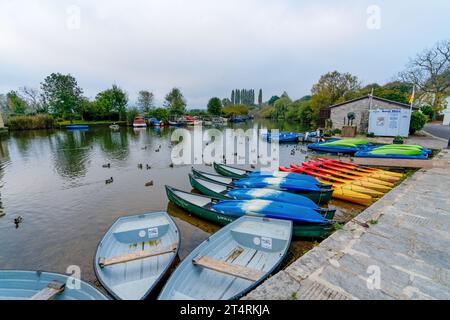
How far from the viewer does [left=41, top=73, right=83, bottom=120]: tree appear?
58.7m

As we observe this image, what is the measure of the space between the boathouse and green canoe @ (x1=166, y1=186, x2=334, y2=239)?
26244 mm

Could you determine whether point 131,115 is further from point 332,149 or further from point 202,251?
point 202,251

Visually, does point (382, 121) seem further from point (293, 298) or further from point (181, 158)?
point (293, 298)

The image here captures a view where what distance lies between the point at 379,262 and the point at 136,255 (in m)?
5.82

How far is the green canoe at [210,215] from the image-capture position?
263 inches

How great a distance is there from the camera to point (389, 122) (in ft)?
80.4

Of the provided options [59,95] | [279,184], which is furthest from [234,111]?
[279,184]

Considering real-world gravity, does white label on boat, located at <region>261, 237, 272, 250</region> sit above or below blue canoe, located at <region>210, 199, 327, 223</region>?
below

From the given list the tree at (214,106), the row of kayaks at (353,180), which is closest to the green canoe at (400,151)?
the row of kayaks at (353,180)

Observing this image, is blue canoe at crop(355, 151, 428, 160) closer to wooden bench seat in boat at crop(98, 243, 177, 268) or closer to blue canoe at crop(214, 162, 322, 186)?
blue canoe at crop(214, 162, 322, 186)

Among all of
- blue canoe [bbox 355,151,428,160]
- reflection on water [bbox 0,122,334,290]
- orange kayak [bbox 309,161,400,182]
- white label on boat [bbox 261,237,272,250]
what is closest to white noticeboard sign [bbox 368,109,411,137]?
blue canoe [bbox 355,151,428,160]

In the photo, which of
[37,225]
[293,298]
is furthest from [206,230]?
[37,225]

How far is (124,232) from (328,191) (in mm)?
8369

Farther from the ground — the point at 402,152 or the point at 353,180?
the point at 402,152
